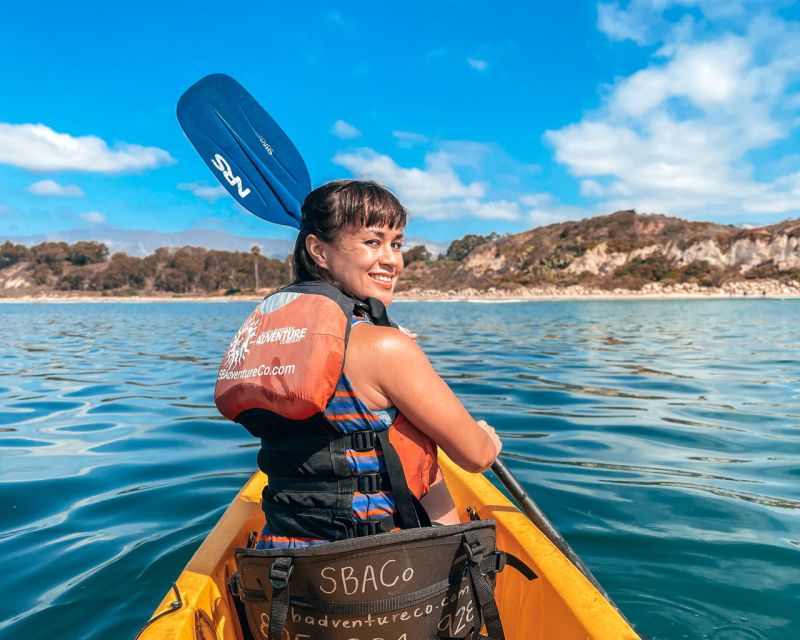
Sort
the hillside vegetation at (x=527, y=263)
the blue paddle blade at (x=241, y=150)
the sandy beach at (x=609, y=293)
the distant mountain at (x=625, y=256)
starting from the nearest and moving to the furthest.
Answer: the blue paddle blade at (x=241, y=150), the sandy beach at (x=609, y=293), the distant mountain at (x=625, y=256), the hillside vegetation at (x=527, y=263)

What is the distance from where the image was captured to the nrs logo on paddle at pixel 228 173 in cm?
378

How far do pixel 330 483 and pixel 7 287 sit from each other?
115350 mm

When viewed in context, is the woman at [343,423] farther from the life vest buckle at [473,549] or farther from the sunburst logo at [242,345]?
the life vest buckle at [473,549]

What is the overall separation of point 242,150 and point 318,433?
2.75 meters

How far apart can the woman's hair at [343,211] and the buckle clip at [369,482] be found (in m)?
0.70

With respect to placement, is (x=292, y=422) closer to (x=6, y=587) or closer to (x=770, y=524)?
(x=6, y=587)

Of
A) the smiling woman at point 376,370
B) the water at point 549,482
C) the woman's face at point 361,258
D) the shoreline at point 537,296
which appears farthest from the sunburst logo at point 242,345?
the shoreline at point 537,296

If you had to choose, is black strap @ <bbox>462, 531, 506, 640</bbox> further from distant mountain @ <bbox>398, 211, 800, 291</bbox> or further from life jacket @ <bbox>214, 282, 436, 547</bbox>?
distant mountain @ <bbox>398, 211, 800, 291</bbox>

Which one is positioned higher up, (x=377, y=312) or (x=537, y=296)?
(x=537, y=296)

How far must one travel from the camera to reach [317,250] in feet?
6.57

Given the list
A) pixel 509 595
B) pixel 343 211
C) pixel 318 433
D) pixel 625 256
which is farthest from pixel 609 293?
pixel 318 433

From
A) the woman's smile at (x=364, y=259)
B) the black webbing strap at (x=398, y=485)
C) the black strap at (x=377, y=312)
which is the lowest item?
the black webbing strap at (x=398, y=485)

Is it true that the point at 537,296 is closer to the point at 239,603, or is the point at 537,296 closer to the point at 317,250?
the point at 317,250

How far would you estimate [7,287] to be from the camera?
→ 317 ft
